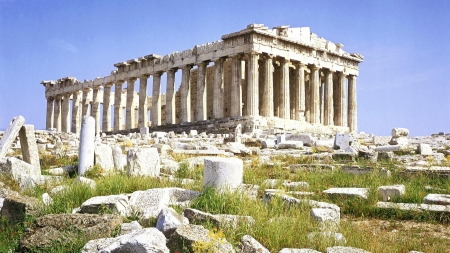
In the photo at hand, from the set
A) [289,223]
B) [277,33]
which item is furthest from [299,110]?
[289,223]

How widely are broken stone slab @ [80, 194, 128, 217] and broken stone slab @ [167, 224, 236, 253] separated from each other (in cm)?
151

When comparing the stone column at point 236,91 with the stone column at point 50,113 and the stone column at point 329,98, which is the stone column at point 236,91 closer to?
the stone column at point 329,98

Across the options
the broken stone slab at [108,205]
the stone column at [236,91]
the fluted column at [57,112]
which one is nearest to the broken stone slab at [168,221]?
the broken stone slab at [108,205]

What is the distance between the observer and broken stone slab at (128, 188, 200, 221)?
686 centimetres

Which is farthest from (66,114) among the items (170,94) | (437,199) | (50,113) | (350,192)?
(437,199)

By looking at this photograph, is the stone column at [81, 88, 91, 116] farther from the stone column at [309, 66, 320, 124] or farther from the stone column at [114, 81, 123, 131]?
the stone column at [309, 66, 320, 124]

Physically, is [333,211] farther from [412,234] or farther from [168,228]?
[168,228]

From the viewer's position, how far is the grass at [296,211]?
6.20 m

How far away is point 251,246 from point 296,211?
5.70 feet

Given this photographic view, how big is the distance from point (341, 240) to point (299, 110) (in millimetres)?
30912

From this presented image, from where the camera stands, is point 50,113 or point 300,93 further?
point 50,113

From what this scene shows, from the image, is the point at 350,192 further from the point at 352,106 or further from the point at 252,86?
the point at 352,106

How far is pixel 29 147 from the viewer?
1171cm

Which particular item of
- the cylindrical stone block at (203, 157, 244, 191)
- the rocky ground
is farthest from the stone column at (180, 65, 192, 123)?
the cylindrical stone block at (203, 157, 244, 191)
